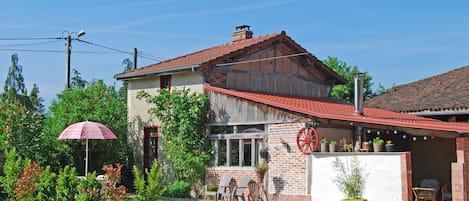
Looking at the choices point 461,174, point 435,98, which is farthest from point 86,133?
point 435,98

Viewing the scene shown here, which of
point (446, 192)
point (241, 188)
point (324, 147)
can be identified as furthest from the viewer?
point (241, 188)

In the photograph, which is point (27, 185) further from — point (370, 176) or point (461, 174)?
point (461, 174)

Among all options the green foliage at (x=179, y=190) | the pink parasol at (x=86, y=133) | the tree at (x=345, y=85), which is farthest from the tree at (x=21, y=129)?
the tree at (x=345, y=85)

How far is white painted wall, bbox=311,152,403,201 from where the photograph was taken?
1316 cm

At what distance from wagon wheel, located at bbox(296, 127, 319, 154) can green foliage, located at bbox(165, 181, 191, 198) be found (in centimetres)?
438

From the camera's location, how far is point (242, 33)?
74.9 feet

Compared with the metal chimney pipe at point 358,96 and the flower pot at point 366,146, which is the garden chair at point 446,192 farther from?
the metal chimney pipe at point 358,96

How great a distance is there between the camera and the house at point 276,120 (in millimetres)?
13836

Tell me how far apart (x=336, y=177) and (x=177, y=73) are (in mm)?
7147

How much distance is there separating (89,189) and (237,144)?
25.7ft

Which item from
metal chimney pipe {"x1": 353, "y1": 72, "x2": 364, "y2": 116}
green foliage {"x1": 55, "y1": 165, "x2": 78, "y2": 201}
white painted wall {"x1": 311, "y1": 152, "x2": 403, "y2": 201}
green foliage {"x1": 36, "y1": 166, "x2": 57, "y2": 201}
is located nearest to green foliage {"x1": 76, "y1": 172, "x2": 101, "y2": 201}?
green foliage {"x1": 55, "y1": 165, "x2": 78, "y2": 201}

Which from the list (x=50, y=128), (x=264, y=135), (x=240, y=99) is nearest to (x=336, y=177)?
(x=264, y=135)

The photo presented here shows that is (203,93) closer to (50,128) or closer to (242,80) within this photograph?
(242,80)

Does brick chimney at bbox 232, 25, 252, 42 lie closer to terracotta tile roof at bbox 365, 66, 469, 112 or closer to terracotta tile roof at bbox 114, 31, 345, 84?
terracotta tile roof at bbox 114, 31, 345, 84
